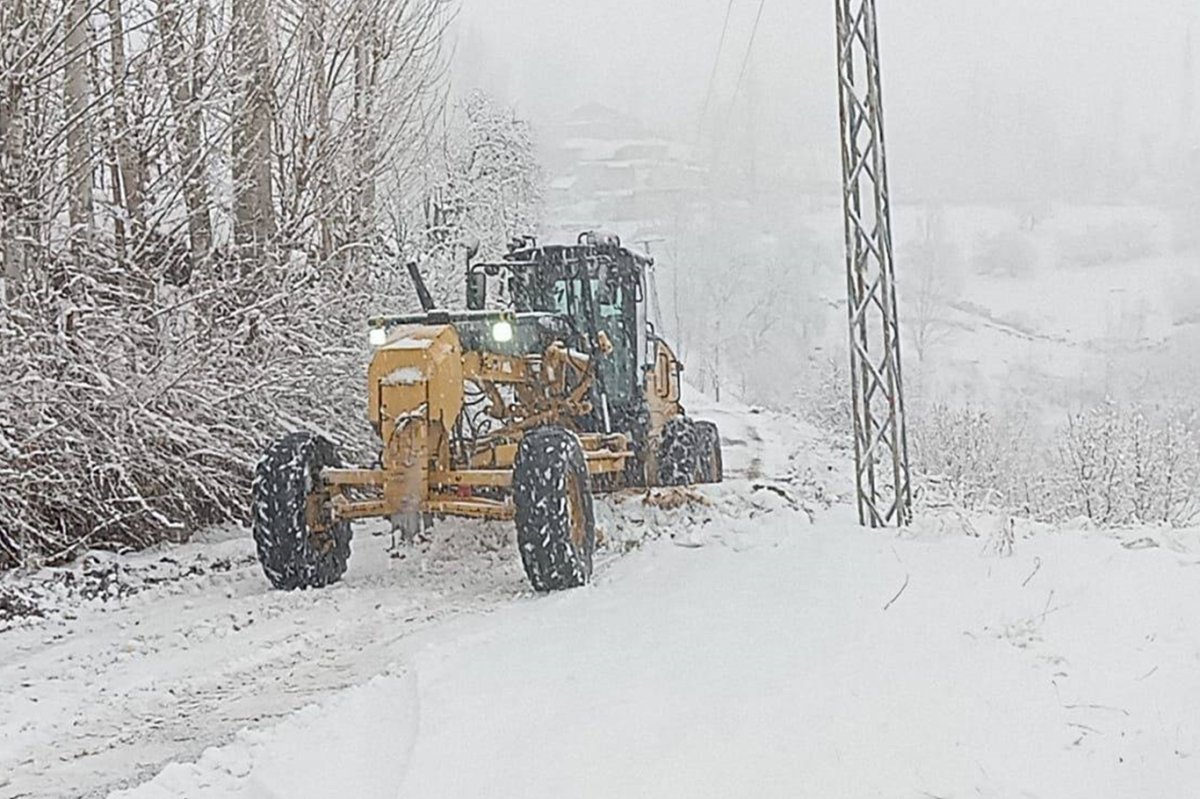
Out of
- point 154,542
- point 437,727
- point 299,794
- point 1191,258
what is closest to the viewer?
point 299,794

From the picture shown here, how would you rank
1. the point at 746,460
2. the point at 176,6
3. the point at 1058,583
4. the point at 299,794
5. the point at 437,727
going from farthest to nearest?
the point at 746,460, the point at 176,6, the point at 1058,583, the point at 437,727, the point at 299,794

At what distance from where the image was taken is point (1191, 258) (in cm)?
6259

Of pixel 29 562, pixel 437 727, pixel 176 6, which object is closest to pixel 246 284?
pixel 176 6

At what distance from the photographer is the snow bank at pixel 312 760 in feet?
13.7

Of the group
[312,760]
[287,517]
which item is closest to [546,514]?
[287,517]

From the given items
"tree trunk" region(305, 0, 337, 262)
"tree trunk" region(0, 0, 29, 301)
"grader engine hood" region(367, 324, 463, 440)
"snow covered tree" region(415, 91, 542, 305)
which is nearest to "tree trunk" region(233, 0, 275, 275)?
"tree trunk" region(305, 0, 337, 262)

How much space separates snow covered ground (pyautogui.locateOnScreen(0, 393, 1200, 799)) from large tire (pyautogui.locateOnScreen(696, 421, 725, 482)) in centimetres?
308

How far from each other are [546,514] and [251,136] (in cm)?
692

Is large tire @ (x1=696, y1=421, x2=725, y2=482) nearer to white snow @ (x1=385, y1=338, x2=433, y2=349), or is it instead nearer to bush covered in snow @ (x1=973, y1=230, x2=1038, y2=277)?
white snow @ (x1=385, y1=338, x2=433, y2=349)

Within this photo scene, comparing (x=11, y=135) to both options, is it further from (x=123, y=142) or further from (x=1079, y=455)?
(x=1079, y=455)

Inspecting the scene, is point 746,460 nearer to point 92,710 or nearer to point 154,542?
point 154,542

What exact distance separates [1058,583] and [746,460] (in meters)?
13.3

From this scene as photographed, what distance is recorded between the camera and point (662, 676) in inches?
205

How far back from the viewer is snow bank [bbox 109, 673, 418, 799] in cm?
418
